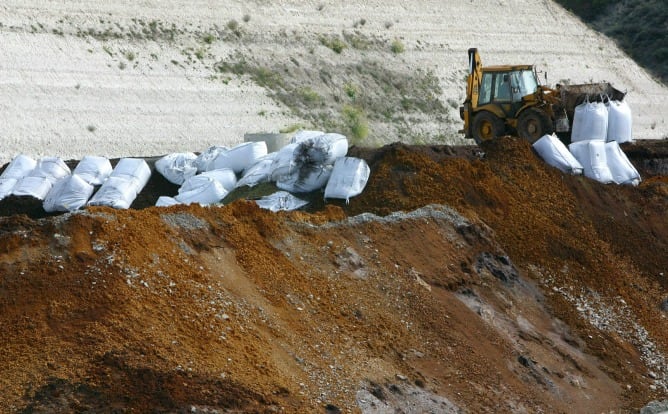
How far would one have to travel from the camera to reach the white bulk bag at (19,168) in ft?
48.6

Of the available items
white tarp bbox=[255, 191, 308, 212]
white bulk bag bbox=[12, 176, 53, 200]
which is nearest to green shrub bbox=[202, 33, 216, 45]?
white bulk bag bbox=[12, 176, 53, 200]

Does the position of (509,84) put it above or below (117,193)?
above

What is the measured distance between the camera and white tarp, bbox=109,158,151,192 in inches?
572

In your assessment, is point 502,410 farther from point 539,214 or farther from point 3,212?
point 3,212

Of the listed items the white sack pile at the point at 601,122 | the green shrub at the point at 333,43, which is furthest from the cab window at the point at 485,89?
the green shrub at the point at 333,43

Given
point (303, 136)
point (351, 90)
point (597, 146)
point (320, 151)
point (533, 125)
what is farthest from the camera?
point (351, 90)

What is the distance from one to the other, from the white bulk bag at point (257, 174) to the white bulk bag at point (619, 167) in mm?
5764

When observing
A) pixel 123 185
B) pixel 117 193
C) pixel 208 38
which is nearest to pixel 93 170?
pixel 123 185

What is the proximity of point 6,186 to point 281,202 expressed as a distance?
419 centimetres

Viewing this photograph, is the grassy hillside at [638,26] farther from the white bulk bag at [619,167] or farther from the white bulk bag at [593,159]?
the white bulk bag at [593,159]

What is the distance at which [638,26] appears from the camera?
137ft

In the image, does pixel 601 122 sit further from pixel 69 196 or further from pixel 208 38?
pixel 208 38

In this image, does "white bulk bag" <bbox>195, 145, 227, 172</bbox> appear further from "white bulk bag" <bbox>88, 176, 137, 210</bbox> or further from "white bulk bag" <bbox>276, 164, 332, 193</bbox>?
"white bulk bag" <bbox>276, 164, 332, 193</bbox>

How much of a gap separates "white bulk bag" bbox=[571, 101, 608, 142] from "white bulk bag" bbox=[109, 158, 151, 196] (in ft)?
25.7
